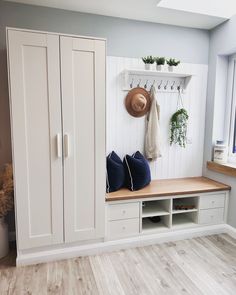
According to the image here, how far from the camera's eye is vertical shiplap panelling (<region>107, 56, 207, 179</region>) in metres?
2.69

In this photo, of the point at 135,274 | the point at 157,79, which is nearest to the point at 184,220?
the point at 135,274

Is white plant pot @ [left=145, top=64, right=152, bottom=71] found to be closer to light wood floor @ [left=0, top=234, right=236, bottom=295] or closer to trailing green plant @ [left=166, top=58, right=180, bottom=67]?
trailing green plant @ [left=166, top=58, right=180, bottom=67]

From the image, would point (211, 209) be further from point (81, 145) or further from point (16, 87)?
point (16, 87)

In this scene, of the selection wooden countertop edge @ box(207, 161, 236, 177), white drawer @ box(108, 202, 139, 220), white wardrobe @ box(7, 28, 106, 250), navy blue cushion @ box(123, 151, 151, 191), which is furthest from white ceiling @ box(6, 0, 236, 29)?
white drawer @ box(108, 202, 139, 220)

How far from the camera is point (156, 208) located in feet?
8.90

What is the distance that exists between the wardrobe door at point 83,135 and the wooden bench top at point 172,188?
0.25m

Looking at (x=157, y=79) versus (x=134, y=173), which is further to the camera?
(x=157, y=79)

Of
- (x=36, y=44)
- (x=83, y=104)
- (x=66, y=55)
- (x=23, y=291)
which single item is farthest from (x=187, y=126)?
(x=23, y=291)

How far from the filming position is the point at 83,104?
2.11 metres

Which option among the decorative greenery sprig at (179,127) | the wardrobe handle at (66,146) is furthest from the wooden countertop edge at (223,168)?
the wardrobe handle at (66,146)

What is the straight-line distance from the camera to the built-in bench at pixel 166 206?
2398mm

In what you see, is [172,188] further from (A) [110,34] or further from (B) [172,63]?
(A) [110,34]

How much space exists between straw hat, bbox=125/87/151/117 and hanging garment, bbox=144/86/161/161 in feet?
0.21

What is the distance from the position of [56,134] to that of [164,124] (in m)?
1.43
